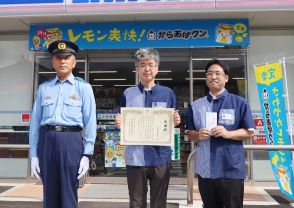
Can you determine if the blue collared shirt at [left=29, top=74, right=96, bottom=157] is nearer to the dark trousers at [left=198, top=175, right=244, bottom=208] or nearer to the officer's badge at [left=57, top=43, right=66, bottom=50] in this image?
the officer's badge at [left=57, top=43, right=66, bottom=50]

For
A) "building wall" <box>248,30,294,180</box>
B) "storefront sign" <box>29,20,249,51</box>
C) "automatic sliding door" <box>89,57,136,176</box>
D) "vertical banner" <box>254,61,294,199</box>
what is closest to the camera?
"vertical banner" <box>254,61,294,199</box>

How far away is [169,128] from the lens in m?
2.83

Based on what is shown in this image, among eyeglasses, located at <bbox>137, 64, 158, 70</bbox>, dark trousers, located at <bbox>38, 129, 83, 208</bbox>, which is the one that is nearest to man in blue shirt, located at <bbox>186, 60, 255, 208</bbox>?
eyeglasses, located at <bbox>137, 64, 158, 70</bbox>

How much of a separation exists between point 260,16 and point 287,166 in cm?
293

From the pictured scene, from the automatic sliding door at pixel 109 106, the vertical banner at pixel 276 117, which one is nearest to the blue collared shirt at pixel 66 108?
the vertical banner at pixel 276 117

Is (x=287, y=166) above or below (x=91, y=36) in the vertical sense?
below

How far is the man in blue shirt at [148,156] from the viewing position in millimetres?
2781

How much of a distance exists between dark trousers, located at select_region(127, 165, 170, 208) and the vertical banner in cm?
265

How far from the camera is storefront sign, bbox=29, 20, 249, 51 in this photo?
654cm

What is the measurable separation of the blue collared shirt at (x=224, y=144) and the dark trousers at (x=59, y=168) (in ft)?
3.16

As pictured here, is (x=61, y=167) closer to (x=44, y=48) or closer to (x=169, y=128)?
(x=169, y=128)

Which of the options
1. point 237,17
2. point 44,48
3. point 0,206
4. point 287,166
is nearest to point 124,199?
point 0,206

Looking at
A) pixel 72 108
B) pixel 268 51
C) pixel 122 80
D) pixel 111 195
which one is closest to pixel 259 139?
pixel 268 51

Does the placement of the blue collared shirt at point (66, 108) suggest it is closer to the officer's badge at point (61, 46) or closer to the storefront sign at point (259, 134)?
the officer's badge at point (61, 46)
